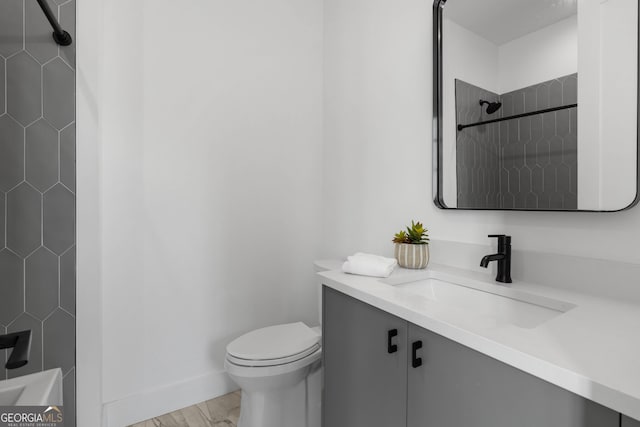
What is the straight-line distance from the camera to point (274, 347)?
143 cm

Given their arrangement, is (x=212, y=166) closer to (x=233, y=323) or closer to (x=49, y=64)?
(x=49, y=64)

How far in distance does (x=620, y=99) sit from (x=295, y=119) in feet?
5.29

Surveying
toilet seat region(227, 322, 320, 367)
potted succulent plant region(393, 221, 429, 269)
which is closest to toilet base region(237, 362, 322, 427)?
toilet seat region(227, 322, 320, 367)

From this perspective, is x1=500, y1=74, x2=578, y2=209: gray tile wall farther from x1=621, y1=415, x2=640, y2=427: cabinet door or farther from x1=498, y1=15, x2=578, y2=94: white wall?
x1=621, y1=415, x2=640, y2=427: cabinet door

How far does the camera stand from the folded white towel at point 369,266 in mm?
1204

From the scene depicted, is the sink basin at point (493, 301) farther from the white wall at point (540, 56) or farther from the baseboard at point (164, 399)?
the baseboard at point (164, 399)

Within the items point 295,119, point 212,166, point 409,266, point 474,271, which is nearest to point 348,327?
point 409,266

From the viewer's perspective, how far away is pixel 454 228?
141cm

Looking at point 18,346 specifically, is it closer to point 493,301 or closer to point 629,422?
point 629,422

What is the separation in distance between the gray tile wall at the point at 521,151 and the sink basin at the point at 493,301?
328 millimetres

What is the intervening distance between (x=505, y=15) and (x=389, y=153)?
0.74 metres

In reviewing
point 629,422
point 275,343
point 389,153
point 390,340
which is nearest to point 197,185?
point 275,343

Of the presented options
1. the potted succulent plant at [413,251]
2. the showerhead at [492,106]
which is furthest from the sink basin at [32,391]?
the showerhead at [492,106]

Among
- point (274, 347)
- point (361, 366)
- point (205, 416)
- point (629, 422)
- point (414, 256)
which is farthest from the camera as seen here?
point (205, 416)
